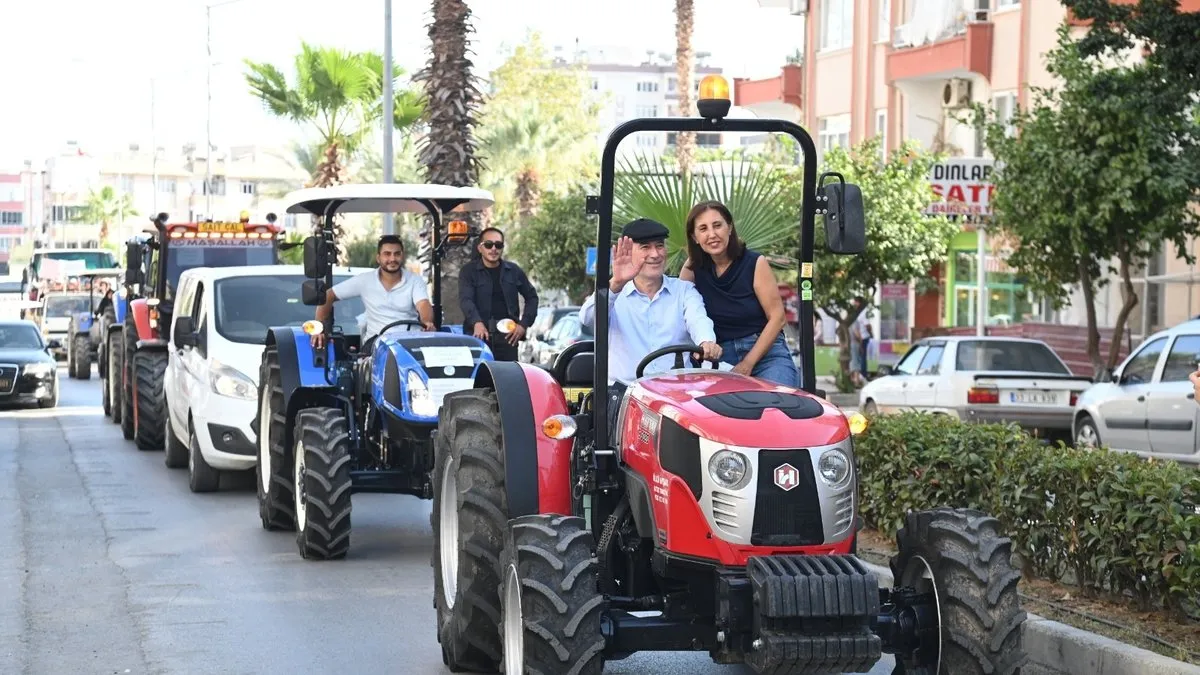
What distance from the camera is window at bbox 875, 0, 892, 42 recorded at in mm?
39344

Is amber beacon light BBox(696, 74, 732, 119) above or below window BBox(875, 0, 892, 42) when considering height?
below

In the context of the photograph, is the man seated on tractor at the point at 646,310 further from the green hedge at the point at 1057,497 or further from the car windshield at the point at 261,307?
the car windshield at the point at 261,307

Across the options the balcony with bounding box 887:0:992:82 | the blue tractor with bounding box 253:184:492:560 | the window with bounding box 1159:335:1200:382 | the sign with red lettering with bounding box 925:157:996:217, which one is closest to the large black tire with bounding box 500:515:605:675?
the blue tractor with bounding box 253:184:492:560

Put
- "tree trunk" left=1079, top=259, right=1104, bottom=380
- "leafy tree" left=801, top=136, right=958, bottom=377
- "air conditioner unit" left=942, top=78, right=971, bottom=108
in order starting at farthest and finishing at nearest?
1. "air conditioner unit" left=942, top=78, right=971, bottom=108
2. "leafy tree" left=801, top=136, right=958, bottom=377
3. "tree trunk" left=1079, top=259, right=1104, bottom=380

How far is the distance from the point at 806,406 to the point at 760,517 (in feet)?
1.60

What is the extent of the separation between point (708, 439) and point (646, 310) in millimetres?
1332

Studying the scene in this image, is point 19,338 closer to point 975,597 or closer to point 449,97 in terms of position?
point 449,97

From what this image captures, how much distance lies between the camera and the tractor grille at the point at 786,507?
21.5 feet

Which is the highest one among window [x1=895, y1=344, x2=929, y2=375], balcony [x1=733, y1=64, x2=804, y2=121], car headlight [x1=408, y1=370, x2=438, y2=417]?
balcony [x1=733, y1=64, x2=804, y2=121]

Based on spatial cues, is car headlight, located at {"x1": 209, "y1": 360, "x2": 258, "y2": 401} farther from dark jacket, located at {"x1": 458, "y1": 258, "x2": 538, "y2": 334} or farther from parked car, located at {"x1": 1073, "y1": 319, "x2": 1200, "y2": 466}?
parked car, located at {"x1": 1073, "y1": 319, "x2": 1200, "y2": 466}

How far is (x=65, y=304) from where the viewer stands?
149 feet

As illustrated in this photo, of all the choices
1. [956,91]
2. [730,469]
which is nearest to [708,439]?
[730,469]

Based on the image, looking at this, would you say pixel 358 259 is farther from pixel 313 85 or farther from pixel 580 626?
pixel 580 626

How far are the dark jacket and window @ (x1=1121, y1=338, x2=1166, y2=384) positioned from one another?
692 cm
